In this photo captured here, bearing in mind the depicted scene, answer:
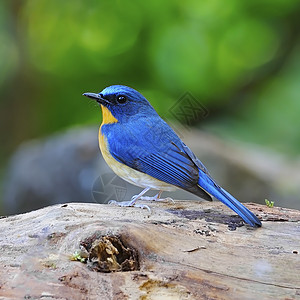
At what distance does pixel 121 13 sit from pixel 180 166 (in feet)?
16.5

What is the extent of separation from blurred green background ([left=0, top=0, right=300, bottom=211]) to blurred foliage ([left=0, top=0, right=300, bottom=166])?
0.02 meters

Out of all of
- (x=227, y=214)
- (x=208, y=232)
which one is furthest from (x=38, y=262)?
(x=227, y=214)

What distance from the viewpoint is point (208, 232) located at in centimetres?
300

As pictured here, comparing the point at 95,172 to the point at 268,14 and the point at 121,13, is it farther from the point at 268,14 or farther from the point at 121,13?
the point at 268,14

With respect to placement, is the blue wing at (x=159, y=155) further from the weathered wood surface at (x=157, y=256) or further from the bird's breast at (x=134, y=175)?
the weathered wood surface at (x=157, y=256)

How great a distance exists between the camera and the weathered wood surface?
2.48 metres

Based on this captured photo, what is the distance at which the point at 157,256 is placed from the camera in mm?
2693

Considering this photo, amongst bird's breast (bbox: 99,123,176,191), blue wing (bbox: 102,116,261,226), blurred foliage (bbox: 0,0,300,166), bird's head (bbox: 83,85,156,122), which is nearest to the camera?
blue wing (bbox: 102,116,261,226)

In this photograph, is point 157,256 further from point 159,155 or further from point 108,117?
point 108,117

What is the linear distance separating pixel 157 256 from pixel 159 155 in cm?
108

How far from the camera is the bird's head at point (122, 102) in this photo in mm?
3918

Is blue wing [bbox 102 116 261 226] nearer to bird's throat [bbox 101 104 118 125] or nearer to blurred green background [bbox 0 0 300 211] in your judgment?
bird's throat [bbox 101 104 118 125]

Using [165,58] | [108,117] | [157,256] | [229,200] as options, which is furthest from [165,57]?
[157,256]

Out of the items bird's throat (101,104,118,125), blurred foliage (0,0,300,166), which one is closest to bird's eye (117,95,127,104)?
bird's throat (101,104,118,125)
